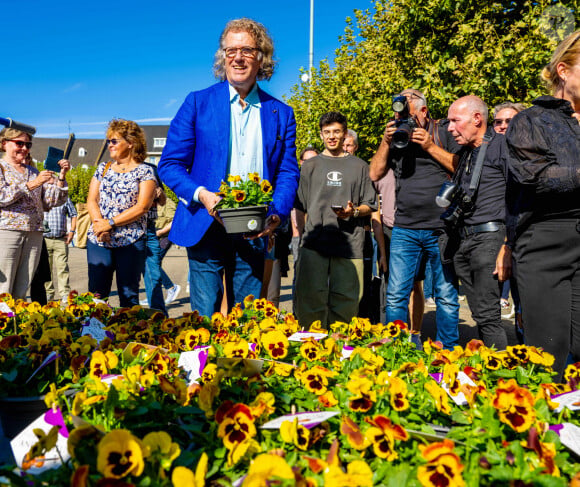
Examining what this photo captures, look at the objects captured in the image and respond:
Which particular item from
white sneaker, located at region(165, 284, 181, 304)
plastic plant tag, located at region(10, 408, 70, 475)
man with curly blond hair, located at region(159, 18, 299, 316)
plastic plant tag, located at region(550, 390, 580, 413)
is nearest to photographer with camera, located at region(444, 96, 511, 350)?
man with curly blond hair, located at region(159, 18, 299, 316)

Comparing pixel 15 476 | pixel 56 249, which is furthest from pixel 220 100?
pixel 56 249

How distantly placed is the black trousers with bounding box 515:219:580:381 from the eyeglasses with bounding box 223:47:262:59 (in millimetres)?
1735

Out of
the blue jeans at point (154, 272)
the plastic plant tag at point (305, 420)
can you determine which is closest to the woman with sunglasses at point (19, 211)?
the blue jeans at point (154, 272)

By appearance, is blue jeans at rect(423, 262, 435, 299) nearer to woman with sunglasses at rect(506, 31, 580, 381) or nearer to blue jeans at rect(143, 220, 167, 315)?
woman with sunglasses at rect(506, 31, 580, 381)

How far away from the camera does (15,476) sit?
1.04 metres

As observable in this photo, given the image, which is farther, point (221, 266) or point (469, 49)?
point (469, 49)

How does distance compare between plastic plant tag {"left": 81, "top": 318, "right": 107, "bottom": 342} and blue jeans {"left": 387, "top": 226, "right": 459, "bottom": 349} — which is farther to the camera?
blue jeans {"left": 387, "top": 226, "right": 459, "bottom": 349}

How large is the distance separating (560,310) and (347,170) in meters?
2.75

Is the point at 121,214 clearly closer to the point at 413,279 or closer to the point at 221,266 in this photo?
the point at 221,266

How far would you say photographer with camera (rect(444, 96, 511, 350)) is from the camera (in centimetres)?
349

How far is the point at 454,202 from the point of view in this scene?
365 cm

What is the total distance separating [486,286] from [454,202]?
0.64 metres

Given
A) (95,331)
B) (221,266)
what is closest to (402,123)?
(221,266)

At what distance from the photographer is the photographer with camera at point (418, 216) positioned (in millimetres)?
4195
